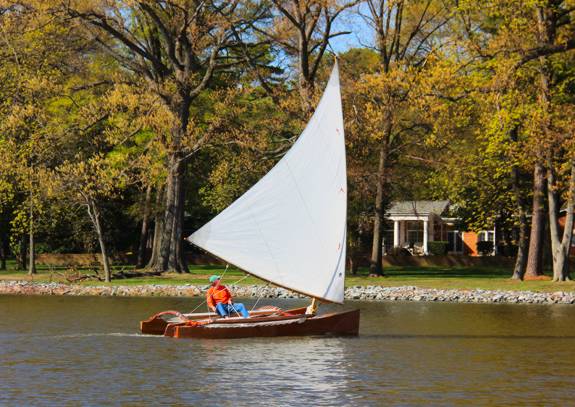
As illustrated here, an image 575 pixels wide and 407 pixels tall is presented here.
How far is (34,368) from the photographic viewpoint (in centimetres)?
2394

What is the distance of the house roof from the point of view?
84675mm

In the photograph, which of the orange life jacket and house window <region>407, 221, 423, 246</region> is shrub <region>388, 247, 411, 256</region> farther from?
the orange life jacket

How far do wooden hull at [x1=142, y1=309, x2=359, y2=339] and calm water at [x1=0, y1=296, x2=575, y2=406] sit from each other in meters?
0.25

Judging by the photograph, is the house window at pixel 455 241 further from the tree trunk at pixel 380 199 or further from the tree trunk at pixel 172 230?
the tree trunk at pixel 172 230

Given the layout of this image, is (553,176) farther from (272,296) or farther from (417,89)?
(272,296)

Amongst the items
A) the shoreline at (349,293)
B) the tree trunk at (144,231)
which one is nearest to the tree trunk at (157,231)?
the tree trunk at (144,231)

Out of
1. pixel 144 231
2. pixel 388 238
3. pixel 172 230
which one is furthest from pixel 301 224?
pixel 388 238

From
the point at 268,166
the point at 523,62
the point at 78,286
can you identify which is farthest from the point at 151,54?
the point at 523,62

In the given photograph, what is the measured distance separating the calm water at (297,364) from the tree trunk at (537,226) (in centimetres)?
1335

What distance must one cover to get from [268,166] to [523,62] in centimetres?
1555

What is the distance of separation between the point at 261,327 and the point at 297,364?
14.3 ft

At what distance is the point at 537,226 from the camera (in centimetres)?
4984

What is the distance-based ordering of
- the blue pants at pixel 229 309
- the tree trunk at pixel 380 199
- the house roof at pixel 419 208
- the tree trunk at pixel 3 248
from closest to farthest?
the blue pants at pixel 229 309 → the tree trunk at pixel 380 199 → the tree trunk at pixel 3 248 → the house roof at pixel 419 208

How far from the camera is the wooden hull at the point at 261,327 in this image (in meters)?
29.0
